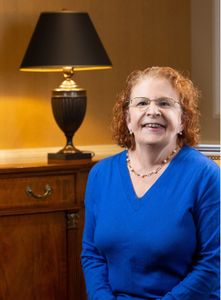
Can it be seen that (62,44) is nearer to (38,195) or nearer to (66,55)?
(66,55)

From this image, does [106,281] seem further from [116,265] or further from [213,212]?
[213,212]

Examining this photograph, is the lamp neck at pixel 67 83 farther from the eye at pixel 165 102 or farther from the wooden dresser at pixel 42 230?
the eye at pixel 165 102

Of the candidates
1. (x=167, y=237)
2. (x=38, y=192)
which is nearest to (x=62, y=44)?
(x=38, y=192)

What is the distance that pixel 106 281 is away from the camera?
205cm

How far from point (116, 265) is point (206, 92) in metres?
2.15

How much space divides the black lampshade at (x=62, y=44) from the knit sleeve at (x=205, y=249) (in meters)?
1.41

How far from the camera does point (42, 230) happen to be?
313 centimetres

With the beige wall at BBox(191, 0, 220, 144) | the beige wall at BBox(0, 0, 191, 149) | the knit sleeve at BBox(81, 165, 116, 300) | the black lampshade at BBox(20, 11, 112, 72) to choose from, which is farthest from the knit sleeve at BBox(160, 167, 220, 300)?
the beige wall at BBox(191, 0, 220, 144)

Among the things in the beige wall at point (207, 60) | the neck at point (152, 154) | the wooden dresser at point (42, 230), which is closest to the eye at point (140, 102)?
the neck at point (152, 154)

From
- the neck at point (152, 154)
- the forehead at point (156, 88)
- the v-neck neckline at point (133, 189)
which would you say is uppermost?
the forehead at point (156, 88)

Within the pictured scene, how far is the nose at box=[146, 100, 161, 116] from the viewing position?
199cm

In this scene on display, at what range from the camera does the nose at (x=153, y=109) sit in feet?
6.52

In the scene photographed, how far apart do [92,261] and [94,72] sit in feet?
5.98

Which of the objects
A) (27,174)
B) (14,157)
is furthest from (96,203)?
(14,157)
